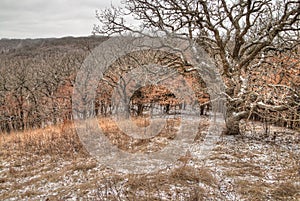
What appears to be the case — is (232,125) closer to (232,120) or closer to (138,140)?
(232,120)

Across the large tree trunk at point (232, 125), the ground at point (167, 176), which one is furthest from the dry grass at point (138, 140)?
the large tree trunk at point (232, 125)

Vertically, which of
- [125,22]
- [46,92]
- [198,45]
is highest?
[125,22]

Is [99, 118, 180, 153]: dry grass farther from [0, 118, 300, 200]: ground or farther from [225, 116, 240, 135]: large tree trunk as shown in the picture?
[225, 116, 240, 135]: large tree trunk

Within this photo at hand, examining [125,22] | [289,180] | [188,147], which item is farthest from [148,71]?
[289,180]

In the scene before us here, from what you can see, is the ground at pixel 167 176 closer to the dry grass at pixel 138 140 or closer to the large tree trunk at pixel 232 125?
the large tree trunk at pixel 232 125

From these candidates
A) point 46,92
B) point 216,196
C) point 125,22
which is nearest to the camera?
point 216,196

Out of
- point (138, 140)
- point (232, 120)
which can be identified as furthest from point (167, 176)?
point (232, 120)

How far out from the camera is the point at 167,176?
523 centimetres

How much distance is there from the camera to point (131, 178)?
5.26m

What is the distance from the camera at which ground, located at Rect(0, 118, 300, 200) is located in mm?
4488

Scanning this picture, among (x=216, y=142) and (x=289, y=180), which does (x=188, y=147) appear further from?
(x=289, y=180)

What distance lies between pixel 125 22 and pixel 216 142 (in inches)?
212

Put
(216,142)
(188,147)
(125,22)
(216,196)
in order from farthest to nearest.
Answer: (125,22) < (216,142) < (188,147) < (216,196)

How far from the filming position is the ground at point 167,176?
177 inches
